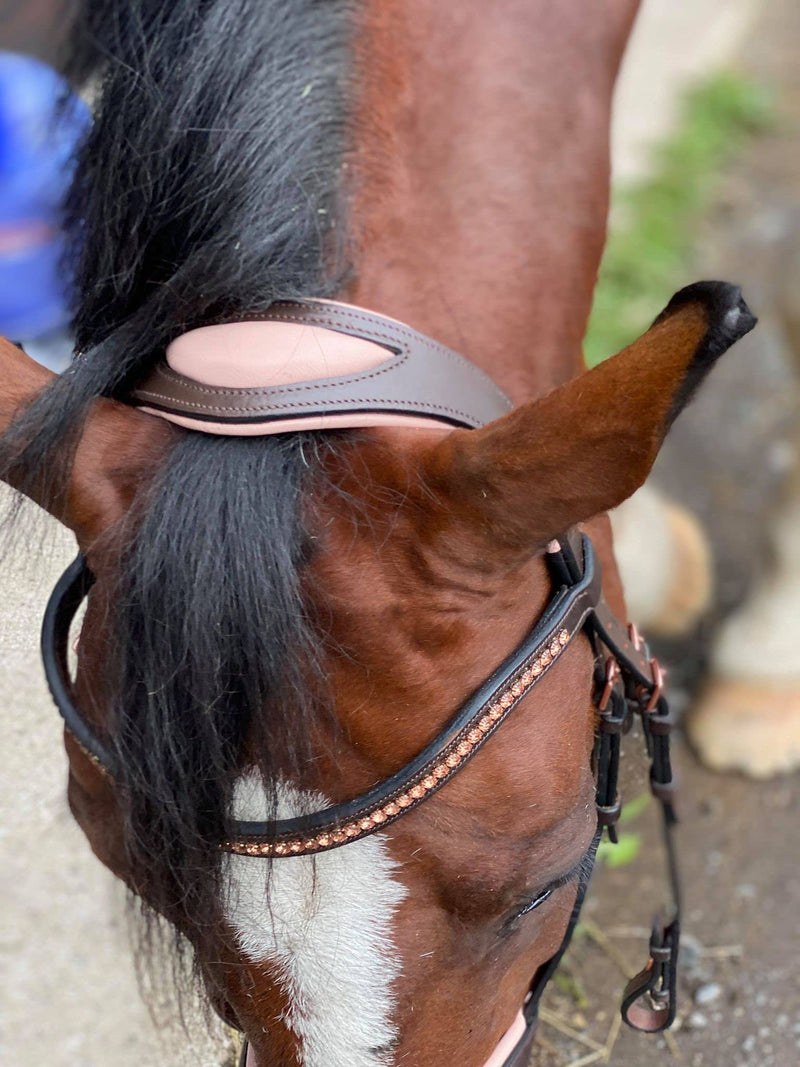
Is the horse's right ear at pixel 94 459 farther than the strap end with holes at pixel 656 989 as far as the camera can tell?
No

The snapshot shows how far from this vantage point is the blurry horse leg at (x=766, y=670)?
2031mm

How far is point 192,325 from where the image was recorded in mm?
897

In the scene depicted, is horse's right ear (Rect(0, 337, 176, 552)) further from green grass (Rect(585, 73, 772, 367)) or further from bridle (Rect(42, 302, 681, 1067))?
green grass (Rect(585, 73, 772, 367))

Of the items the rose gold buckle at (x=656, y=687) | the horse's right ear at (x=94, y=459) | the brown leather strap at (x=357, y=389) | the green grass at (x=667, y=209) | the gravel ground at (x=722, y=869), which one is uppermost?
the green grass at (x=667, y=209)

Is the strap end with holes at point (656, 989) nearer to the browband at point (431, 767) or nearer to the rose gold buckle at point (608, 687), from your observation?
the rose gold buckle at point (608, 687)

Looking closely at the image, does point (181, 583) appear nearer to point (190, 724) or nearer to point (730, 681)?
point (190, 724)

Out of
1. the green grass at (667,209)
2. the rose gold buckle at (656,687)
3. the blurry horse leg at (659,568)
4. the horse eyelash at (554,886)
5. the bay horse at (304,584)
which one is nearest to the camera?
the bay horse at (304,584)

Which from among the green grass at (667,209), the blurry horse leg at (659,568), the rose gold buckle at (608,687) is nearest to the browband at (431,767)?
the rose gold buckle at (608,687)

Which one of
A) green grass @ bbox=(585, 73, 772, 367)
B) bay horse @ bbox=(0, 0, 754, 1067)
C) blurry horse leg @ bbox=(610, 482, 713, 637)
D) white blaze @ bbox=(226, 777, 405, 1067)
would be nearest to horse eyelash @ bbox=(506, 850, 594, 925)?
bay horse @ bbox=(0, 0, 754, 1067)

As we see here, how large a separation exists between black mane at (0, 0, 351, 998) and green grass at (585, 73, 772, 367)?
70.6 inches

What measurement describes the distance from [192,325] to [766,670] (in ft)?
5.03

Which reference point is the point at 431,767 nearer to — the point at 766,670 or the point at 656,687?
the point at 656,687

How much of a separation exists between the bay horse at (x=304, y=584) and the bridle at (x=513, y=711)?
0.01 metres

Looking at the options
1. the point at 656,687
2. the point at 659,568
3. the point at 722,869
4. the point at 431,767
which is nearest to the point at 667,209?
the point at 659,568
